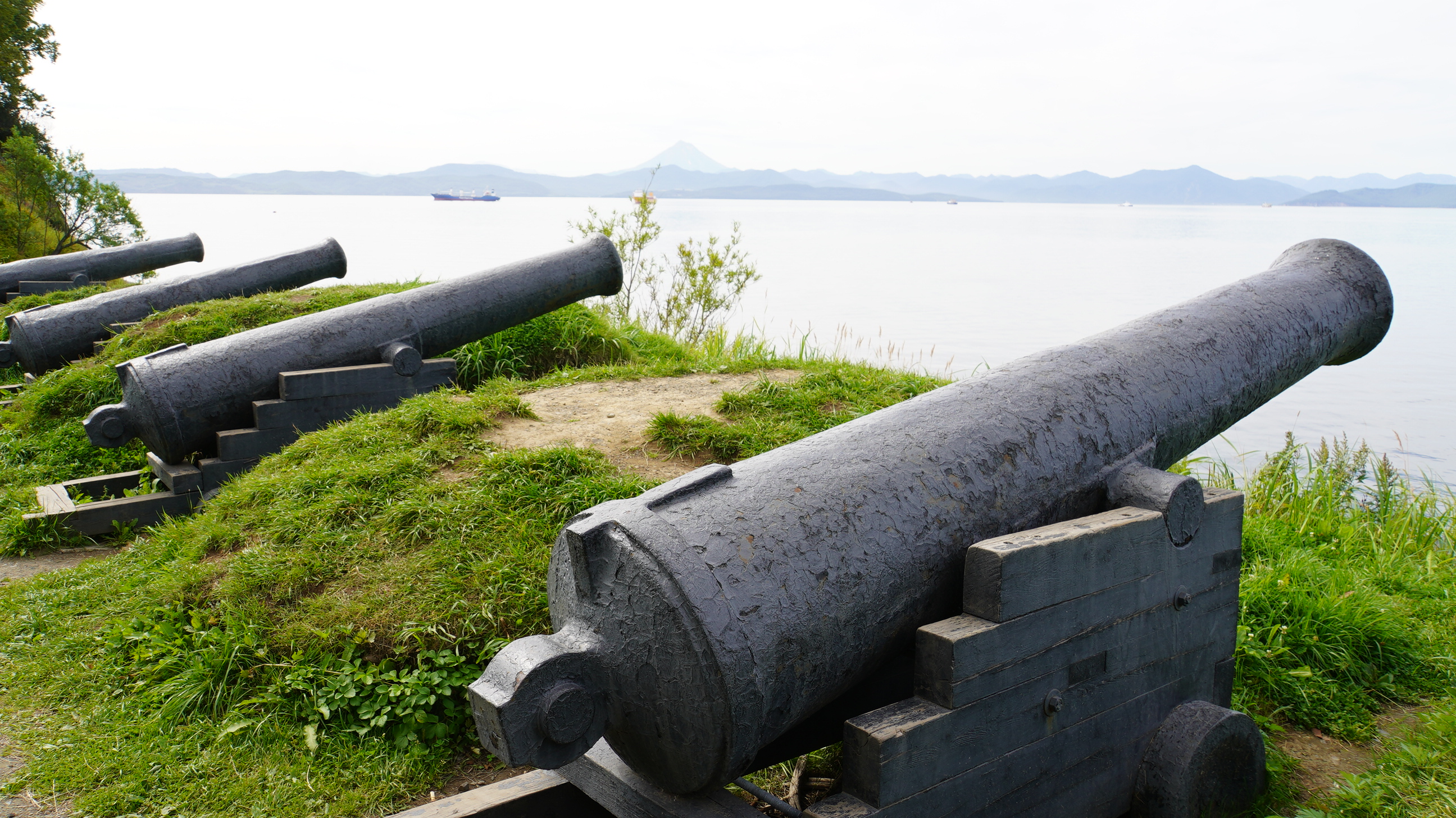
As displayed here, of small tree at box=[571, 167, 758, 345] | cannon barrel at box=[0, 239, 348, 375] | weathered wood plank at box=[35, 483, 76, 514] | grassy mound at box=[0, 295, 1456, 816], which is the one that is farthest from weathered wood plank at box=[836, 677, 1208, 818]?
small tree at box=[571, 167, 758, 345]

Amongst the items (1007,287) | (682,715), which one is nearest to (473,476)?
(682,715)

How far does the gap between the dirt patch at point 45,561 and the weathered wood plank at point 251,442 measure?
728 millimetres

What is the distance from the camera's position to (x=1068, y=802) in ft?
7.66

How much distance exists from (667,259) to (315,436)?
8397 millimetres

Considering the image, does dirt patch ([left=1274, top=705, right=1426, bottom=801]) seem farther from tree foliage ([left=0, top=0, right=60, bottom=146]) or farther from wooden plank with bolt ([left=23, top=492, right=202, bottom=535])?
tree foliage ([left=0, top=0, right=60, bottom=146])

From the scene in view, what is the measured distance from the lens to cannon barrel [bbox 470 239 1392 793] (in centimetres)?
180

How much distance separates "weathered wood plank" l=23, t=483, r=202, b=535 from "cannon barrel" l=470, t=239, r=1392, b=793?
13.1 feet

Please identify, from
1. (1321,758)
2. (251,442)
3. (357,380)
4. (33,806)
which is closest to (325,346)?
(357,380)

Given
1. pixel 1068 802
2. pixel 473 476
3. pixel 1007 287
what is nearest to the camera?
pixel 1068 802

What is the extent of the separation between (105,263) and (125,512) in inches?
312

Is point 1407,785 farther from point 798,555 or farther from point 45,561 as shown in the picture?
point 45,561

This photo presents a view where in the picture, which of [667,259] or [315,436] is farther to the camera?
[667,259]

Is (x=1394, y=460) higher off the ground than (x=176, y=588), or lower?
lower

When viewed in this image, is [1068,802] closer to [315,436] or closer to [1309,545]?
[1309,545]
